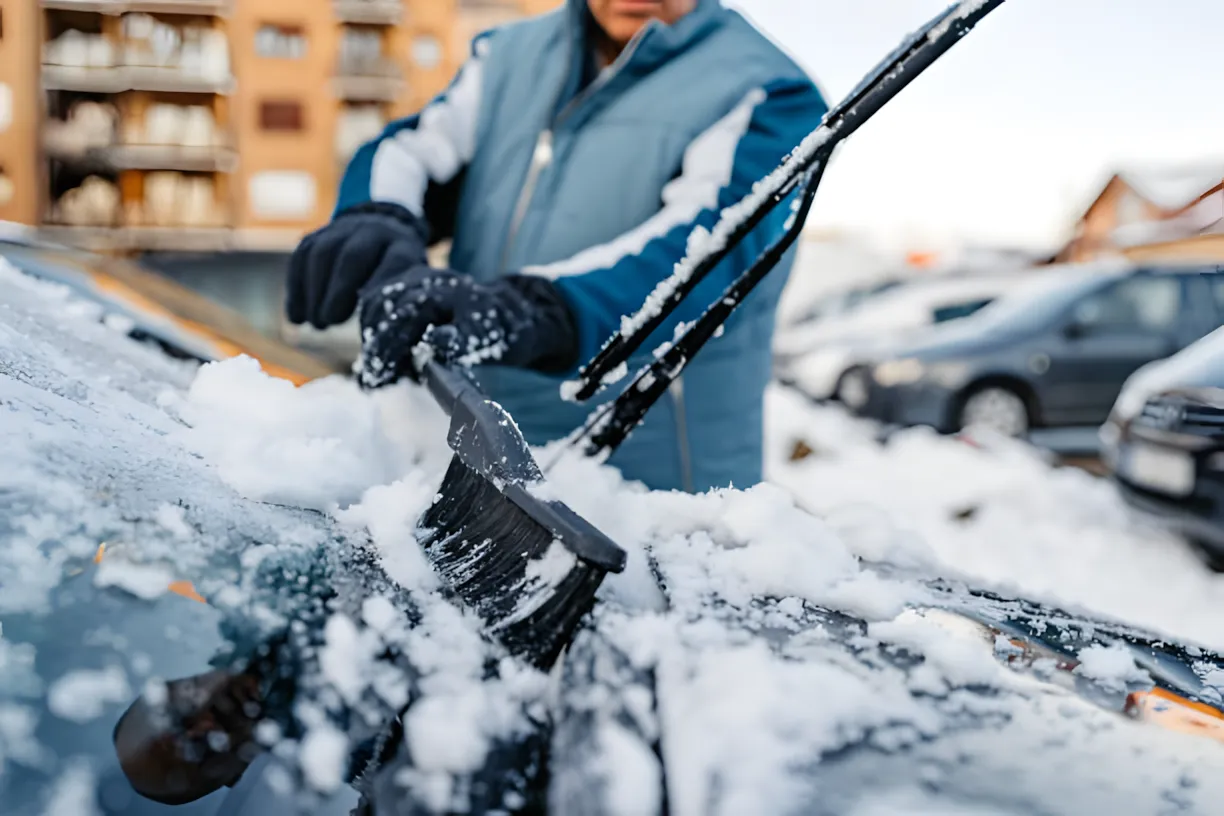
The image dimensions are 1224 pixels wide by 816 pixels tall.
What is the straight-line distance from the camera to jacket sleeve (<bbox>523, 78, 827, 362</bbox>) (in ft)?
5.29

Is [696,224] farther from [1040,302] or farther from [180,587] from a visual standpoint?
[1040,302]

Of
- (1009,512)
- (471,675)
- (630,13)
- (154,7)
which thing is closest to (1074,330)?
(1009,512)

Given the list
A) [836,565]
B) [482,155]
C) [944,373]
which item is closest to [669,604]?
[836,565]

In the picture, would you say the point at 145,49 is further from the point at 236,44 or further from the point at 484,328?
the point at 484,328

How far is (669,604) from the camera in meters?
1.04

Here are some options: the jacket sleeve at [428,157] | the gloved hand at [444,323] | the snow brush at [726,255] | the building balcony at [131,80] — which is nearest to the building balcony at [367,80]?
the building balcony at [131,80]

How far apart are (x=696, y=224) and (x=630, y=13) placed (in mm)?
687

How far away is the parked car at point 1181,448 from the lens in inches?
157

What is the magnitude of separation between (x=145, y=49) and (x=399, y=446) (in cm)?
2736

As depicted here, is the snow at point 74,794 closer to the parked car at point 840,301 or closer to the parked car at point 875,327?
the parked car at point 875,327

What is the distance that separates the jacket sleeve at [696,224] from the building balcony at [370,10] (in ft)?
98.4

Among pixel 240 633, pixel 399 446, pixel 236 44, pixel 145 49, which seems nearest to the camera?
pixel 240 633

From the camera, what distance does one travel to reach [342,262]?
1694 millimetres

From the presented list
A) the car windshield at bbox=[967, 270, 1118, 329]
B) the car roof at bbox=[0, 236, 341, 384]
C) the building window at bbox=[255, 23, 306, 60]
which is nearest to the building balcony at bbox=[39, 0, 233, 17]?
the building window at bbox=[255, 23, 306, 60]
